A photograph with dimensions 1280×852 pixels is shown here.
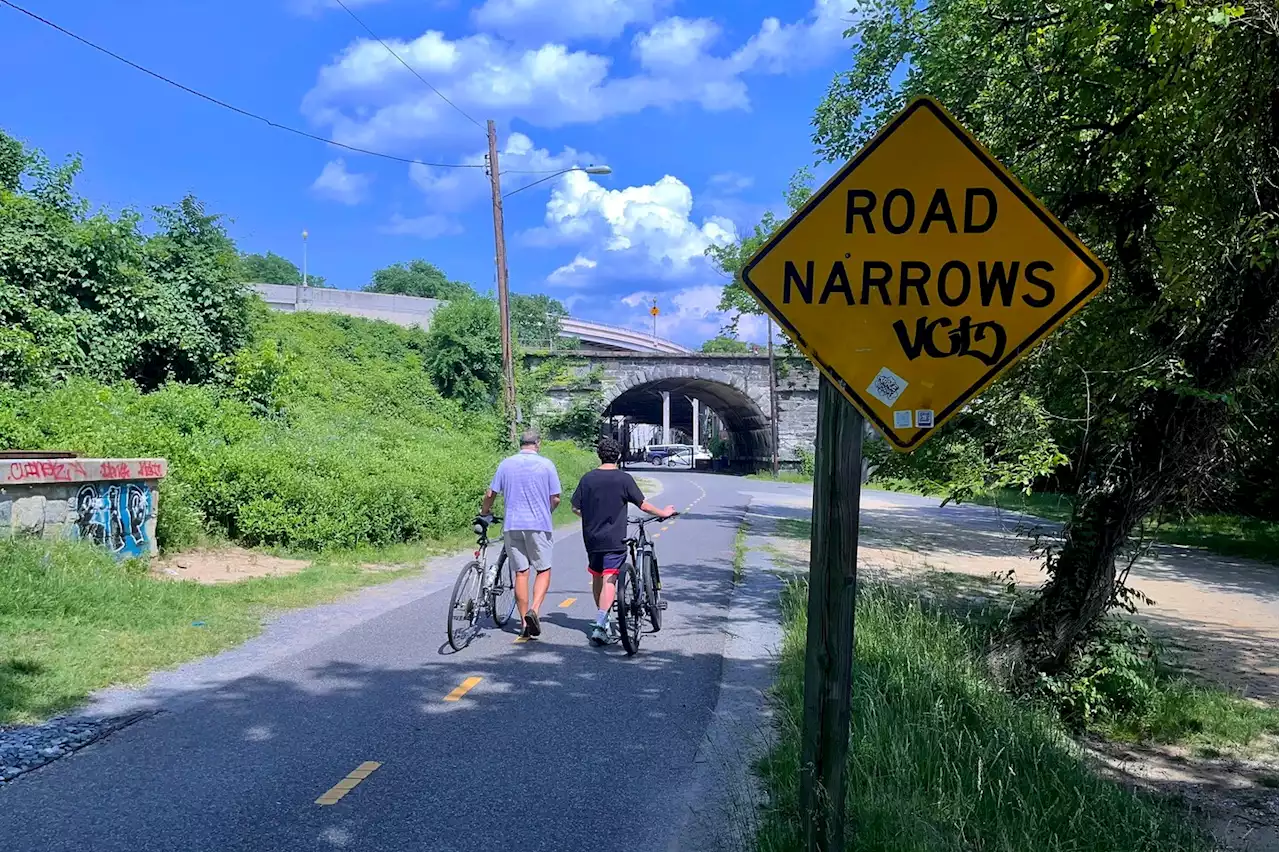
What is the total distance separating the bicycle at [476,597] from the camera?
751 centimetres

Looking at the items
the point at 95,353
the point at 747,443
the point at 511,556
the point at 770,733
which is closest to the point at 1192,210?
the point at 770,733

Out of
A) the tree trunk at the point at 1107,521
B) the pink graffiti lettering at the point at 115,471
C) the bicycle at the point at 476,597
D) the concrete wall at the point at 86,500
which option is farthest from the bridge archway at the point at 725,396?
the tree trunk at the point at 1107,521

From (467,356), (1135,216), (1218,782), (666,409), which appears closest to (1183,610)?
(1218,782)

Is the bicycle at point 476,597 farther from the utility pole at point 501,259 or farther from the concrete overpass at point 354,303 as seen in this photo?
the concrete overpass at point 354,303

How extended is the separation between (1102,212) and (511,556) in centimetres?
533

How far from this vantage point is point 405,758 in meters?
4.96

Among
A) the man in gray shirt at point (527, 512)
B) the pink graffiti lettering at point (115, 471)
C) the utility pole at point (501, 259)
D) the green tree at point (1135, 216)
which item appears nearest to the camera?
the green tree at point (1135, 216)

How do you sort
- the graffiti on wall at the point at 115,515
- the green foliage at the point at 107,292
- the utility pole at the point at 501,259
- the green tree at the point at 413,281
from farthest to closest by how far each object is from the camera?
Result: the green tree at the point at 413,281, the utility pole at the point at 501,259, the green foliage at the point at 107,292, the graffiti on wall at the point at 115,515

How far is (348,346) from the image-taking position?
104 ft

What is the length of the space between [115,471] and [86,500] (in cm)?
43

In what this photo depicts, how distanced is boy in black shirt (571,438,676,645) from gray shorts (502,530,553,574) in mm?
367

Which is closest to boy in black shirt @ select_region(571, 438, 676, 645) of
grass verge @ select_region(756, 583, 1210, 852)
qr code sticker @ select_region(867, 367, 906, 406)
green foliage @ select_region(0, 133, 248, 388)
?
grass verge @ select_region(756, 583, 1210, 852)

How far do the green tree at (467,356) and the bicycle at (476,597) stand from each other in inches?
915

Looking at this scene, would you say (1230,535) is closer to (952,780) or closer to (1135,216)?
(1135,216)
